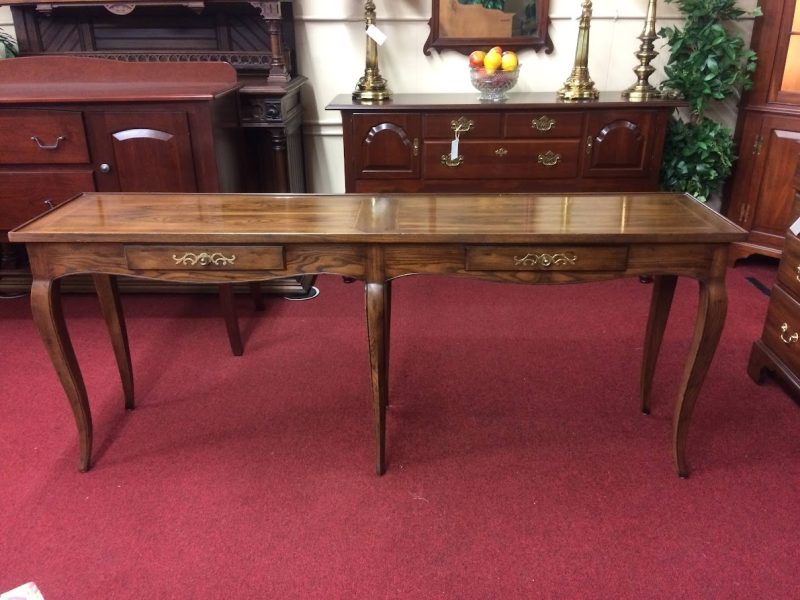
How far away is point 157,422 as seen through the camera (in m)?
2.23

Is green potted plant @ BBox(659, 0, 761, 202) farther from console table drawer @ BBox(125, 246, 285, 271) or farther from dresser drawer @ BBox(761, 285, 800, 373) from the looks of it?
console table drawer @ BBox(125, 246, 285, 271)

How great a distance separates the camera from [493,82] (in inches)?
124

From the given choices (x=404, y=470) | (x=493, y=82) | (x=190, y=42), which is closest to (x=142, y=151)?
(x=190, y=42)

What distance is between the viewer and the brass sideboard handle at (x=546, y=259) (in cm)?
166

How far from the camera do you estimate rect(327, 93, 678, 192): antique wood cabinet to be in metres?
3.04

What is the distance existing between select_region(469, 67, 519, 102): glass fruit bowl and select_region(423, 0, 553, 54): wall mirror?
343mm

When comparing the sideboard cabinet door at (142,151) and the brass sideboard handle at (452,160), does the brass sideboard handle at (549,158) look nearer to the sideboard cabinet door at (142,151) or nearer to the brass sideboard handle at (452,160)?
the brass sideboard handle at (452,160)

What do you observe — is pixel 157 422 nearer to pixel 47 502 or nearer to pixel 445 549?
pixel 47 502

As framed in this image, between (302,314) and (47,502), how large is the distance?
1.42 m

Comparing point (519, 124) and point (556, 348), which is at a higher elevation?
point (519, 124)

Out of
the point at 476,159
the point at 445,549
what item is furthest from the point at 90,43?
the point at 445,549

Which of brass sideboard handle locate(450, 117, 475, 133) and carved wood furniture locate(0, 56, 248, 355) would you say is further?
brass sideboard handle locate(450, 117, 475, 133)

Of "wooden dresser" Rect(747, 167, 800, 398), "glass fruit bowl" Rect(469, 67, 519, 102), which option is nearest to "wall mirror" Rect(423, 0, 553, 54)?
"glass fruit bowl" Rect(469, 67, 519, 102)

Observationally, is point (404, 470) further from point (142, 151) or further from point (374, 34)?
point (374, 34)
